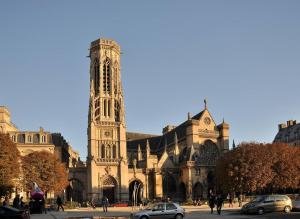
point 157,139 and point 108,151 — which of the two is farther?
point 157,139

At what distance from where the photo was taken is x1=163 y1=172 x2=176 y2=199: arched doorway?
311 ft

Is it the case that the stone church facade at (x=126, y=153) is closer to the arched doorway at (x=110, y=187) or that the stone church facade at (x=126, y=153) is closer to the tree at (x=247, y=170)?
the arched doorway at (x=110, y=187)

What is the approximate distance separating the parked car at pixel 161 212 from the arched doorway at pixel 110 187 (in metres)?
54.5

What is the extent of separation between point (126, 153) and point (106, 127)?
754 centimetres

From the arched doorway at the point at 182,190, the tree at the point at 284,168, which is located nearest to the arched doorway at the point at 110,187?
the arched doorway at the point at 182,190

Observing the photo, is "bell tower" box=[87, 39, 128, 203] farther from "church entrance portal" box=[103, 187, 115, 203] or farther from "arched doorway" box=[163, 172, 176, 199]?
"arched doorway" box=[163, 172, 176, 199]

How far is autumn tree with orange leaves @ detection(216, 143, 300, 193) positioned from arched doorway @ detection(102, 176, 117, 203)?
22.5 meters

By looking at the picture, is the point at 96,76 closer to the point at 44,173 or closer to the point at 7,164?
the point at 44,173

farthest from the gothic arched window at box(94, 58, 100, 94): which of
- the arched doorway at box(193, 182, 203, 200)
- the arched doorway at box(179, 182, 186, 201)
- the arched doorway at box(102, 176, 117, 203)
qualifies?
the arched doorway at box(193, 182, 203, 200)

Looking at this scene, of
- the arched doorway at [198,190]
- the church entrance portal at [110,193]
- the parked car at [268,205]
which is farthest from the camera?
the arched doorway at [198,190]

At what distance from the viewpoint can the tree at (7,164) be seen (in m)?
60.1

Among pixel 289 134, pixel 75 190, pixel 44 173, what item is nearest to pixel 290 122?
pixel 289 134

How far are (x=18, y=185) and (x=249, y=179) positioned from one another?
1461 inches

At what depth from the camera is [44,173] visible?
259 feet
